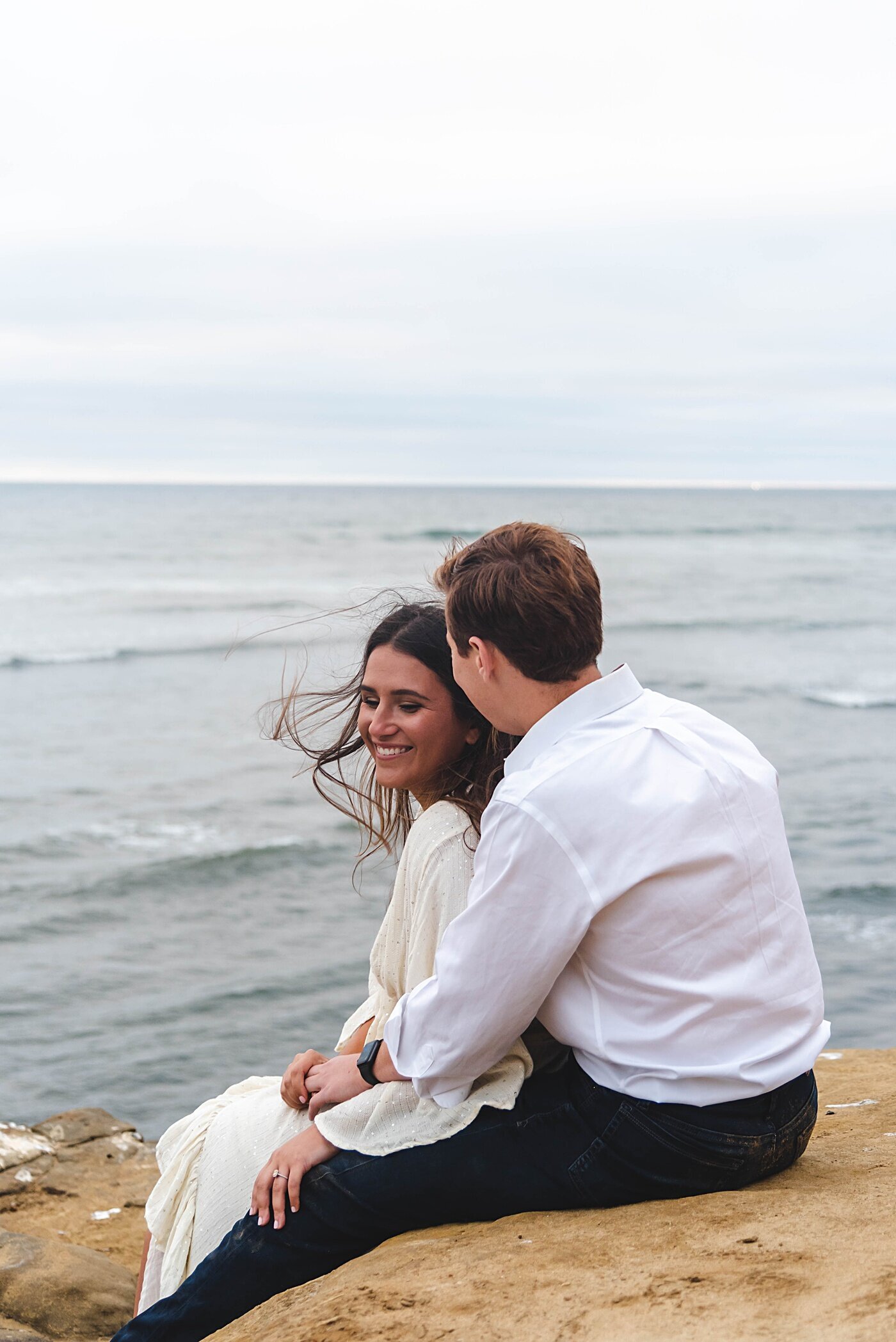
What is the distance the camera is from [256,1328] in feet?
8.05

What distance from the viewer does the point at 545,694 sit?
8.36 feet

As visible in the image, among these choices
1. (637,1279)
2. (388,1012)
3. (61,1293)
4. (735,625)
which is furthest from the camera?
(735,625)

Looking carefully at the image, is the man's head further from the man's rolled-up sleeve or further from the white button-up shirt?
the man's rolled-up sleeve

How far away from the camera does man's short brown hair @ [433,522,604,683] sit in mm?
2439

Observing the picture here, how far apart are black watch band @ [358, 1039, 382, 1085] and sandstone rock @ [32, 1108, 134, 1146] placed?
3.47 metres

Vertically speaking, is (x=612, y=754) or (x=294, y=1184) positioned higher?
(x=612, y=754)

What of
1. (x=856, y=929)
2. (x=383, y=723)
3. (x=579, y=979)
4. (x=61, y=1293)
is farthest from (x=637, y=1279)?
(x=856, y=929)

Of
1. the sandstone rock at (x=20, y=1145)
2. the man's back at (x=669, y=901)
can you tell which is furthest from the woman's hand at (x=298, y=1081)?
the sandstone rock at (x=20, y=1145)

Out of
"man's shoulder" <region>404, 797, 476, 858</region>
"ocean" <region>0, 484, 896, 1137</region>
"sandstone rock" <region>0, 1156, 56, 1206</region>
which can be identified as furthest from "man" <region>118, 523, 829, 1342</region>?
"sandstone rock" <region>0, 1156, 56, 1206</region>

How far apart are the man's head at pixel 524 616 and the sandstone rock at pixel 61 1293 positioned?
254cm

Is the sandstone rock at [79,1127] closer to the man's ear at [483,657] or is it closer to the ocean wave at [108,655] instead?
the man's ear at [483,657]

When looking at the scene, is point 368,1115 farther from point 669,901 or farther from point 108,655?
point 108,655

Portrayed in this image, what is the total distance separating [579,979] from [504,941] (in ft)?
0.79

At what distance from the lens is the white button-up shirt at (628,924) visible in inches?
91.0
